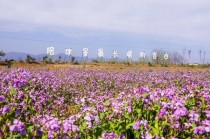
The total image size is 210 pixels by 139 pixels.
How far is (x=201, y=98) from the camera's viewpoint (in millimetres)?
5961

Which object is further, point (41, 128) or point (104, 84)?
point (104, 84)

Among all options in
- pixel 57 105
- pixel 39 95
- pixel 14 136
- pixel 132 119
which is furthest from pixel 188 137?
pixel 57 105

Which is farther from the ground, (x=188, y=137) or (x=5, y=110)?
(x=5, y=110)

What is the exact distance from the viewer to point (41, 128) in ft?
13.5

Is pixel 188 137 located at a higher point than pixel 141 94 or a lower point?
lower

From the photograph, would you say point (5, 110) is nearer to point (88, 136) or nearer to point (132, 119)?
point (88, 136)

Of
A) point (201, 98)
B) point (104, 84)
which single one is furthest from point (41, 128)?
point (104, 84)

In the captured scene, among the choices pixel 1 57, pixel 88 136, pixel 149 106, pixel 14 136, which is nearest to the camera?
pixel 14 136

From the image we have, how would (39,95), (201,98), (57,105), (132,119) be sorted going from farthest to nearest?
(57,105), (39,95), (201,98), (132,119)

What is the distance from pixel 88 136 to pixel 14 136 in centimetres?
91

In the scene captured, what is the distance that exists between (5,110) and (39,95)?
2881mm

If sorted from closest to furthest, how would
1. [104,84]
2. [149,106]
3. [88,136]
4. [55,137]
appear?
[55,137] → [88,136] → [149,106] → [104,84]

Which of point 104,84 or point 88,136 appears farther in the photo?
point 104,84

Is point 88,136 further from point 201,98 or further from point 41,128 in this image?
point 201,98
